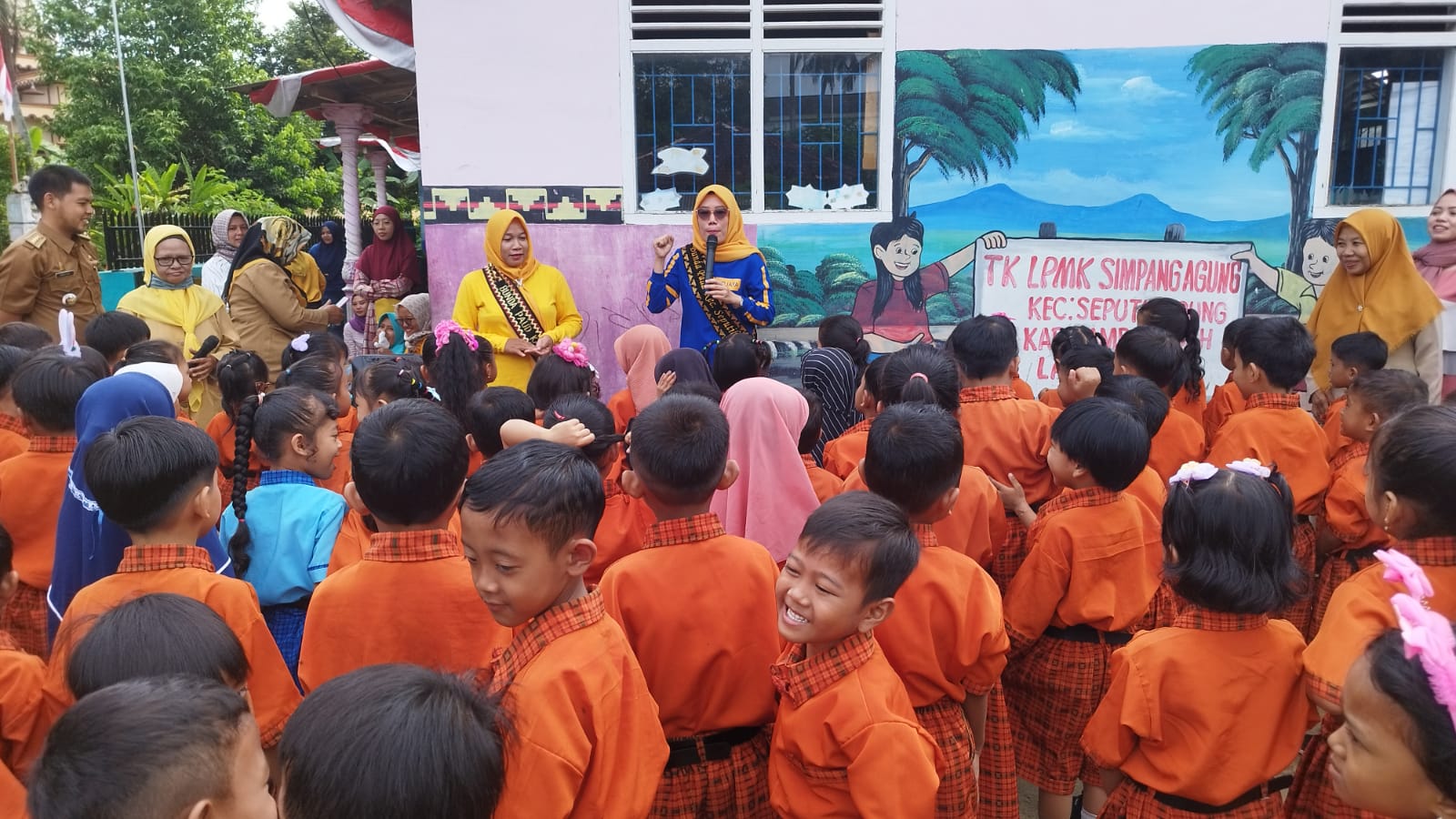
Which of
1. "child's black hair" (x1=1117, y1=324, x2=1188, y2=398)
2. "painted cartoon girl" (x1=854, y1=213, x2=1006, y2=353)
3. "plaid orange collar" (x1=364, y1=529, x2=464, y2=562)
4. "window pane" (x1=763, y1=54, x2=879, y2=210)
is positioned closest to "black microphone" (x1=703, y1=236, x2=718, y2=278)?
"window pane" (x1=763, y1=54, x2=879, y2=210)

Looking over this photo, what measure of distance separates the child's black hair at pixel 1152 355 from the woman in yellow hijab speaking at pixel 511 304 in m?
2.56

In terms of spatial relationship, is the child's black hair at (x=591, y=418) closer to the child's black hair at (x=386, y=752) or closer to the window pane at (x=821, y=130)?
the child's black hair at (x=386, y=752)

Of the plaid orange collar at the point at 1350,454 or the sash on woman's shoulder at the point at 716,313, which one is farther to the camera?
the sash on woman's shoulder at the point at 716,313

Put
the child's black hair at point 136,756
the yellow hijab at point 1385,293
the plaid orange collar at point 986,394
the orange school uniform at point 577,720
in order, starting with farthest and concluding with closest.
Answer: the yellow hijab at point 1385,293
the plaid orange collar at point 986,394
the orange school uniform at point 577,720
the child's black hair at point 136,756

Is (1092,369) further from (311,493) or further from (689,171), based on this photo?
(689,171)

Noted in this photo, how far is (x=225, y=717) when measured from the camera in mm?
1129

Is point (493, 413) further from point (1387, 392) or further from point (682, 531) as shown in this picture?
point (1387, 392)

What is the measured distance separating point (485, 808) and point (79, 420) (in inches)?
81.5

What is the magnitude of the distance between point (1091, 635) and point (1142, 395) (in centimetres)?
98

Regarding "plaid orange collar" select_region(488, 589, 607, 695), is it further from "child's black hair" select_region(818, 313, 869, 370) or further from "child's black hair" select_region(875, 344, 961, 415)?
"child's black hair" select_region(818, 313, 869, 370)

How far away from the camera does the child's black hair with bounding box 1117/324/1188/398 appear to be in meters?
3.56

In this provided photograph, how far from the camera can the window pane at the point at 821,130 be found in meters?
5.71

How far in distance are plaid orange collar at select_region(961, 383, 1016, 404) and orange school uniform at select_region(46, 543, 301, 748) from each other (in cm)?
224

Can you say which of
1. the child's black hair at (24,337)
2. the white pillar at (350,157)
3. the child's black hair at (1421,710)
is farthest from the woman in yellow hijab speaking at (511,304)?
the child's black hair at (1421,710)
